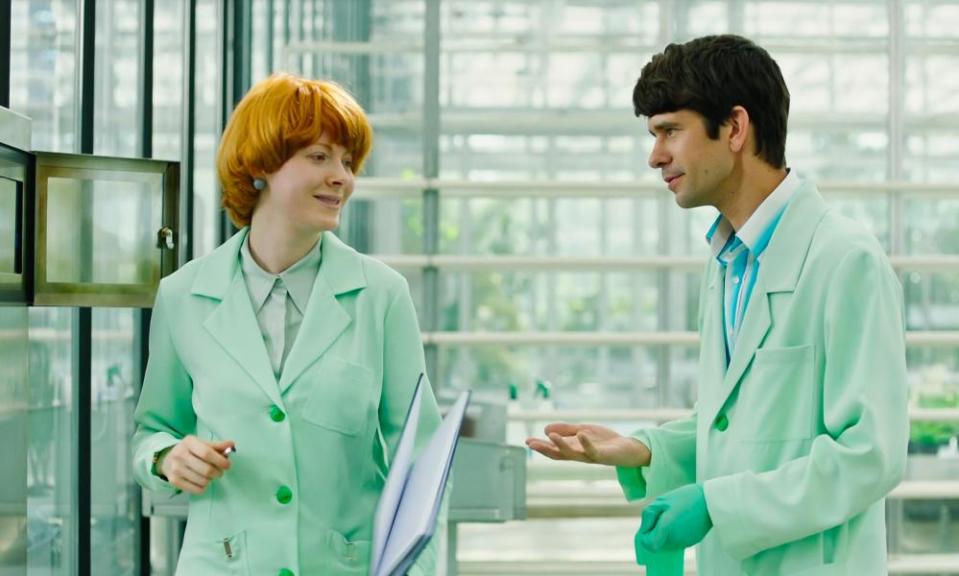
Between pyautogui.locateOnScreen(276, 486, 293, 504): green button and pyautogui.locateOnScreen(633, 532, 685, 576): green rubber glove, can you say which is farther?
pyautogui.locateOnScreen(633, 532, 685, 576): green rubber glove

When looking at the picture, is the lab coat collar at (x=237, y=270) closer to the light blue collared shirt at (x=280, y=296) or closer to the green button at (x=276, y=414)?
the light blue collared shirt at (x=280, y=296)

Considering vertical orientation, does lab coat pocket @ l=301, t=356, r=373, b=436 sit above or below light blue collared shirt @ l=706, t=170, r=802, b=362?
below

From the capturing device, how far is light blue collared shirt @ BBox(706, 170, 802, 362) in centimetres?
166

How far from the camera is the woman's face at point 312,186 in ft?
5.23

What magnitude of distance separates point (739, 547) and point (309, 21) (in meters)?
4.42

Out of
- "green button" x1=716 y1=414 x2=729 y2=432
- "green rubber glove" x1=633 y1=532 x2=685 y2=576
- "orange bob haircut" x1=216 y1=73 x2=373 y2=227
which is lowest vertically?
"green rubber glove" x1=633 y1=532 x2=685 y2=576

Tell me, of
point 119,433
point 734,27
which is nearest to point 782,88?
point 119,433

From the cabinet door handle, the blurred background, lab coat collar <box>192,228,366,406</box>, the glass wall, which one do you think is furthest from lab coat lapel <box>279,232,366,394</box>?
the glass wall

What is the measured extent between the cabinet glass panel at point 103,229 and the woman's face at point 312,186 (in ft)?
0.70

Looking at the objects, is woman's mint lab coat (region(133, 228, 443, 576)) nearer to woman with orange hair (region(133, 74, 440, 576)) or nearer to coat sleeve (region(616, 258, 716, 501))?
woman with orange hair (region(133, 74, 440, 576))

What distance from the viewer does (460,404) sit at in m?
1.38

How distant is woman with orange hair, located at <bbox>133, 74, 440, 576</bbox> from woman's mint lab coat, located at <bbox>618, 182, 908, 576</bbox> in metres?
0.39

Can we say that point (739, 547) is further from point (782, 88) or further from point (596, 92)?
point (596, 92)

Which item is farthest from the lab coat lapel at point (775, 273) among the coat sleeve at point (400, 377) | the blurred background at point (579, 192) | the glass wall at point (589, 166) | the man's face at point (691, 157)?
the glass wall at point (589, 166)
